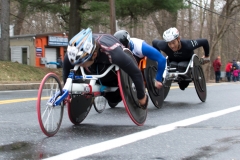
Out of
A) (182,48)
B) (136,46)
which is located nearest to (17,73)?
(182,48)

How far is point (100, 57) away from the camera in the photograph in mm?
5641

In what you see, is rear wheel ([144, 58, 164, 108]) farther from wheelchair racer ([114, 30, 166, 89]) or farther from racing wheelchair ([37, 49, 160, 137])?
racing wheelchair ([37, 49, 160, 137])

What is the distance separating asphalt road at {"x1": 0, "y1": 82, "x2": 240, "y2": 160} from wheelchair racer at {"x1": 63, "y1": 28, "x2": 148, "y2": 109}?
635 mm

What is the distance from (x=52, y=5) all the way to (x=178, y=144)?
19442mm

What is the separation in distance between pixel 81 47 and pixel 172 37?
3847 millimetres

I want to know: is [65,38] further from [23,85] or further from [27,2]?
[23,85]

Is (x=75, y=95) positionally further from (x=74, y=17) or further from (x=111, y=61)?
(x=74, y=17)

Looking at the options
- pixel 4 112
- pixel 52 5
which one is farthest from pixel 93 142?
pixel 52 5

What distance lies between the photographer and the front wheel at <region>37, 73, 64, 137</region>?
508cm

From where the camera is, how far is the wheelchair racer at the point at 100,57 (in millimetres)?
5297

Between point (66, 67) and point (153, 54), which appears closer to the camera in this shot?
point (66, 67)

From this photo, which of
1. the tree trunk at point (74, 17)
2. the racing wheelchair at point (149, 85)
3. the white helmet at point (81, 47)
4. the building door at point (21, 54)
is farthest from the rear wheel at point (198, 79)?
the building door at point (21, 54)

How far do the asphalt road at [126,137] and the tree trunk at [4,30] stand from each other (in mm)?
14429

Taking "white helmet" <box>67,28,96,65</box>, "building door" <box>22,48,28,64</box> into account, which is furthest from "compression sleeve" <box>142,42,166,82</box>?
"building door" <box>22,48,28,64</box>
